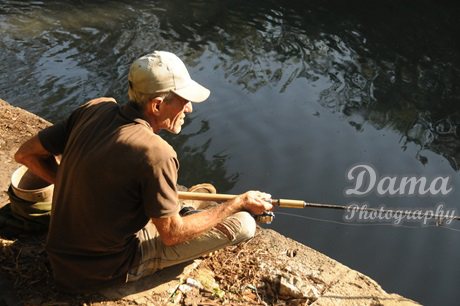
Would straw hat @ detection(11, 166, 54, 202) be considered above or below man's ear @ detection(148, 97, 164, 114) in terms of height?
below

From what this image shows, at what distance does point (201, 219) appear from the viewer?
302 centimetres

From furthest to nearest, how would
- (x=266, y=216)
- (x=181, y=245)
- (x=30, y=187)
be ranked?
(x=30, y=187)
(x=266, y=216)
(x=181, y=245)

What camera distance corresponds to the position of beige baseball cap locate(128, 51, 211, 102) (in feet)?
8.98

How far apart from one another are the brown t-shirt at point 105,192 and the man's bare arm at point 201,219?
0.12 meters

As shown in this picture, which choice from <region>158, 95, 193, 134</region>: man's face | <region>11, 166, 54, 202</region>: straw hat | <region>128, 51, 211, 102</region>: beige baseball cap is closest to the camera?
<region>128, 51, 211, 102</region>: beige baseball cap

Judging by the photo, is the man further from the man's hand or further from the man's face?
the man's hand

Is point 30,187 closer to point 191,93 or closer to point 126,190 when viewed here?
point 126,190

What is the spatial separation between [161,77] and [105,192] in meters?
0.70

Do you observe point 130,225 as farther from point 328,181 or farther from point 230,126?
point 230,126

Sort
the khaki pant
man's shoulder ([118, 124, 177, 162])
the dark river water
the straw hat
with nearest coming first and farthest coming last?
1. man's shoulder ([118, 124, 177, 162])
2. the khaki pant
3. the straw hat
4. the dark river water

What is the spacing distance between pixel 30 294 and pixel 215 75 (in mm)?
5987

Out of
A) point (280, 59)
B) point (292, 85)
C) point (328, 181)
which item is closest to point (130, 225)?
point (328, 181)

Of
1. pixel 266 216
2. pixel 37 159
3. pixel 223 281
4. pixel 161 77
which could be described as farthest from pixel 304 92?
pixel 161 77

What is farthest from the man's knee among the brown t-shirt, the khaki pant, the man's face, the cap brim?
the cap brim
